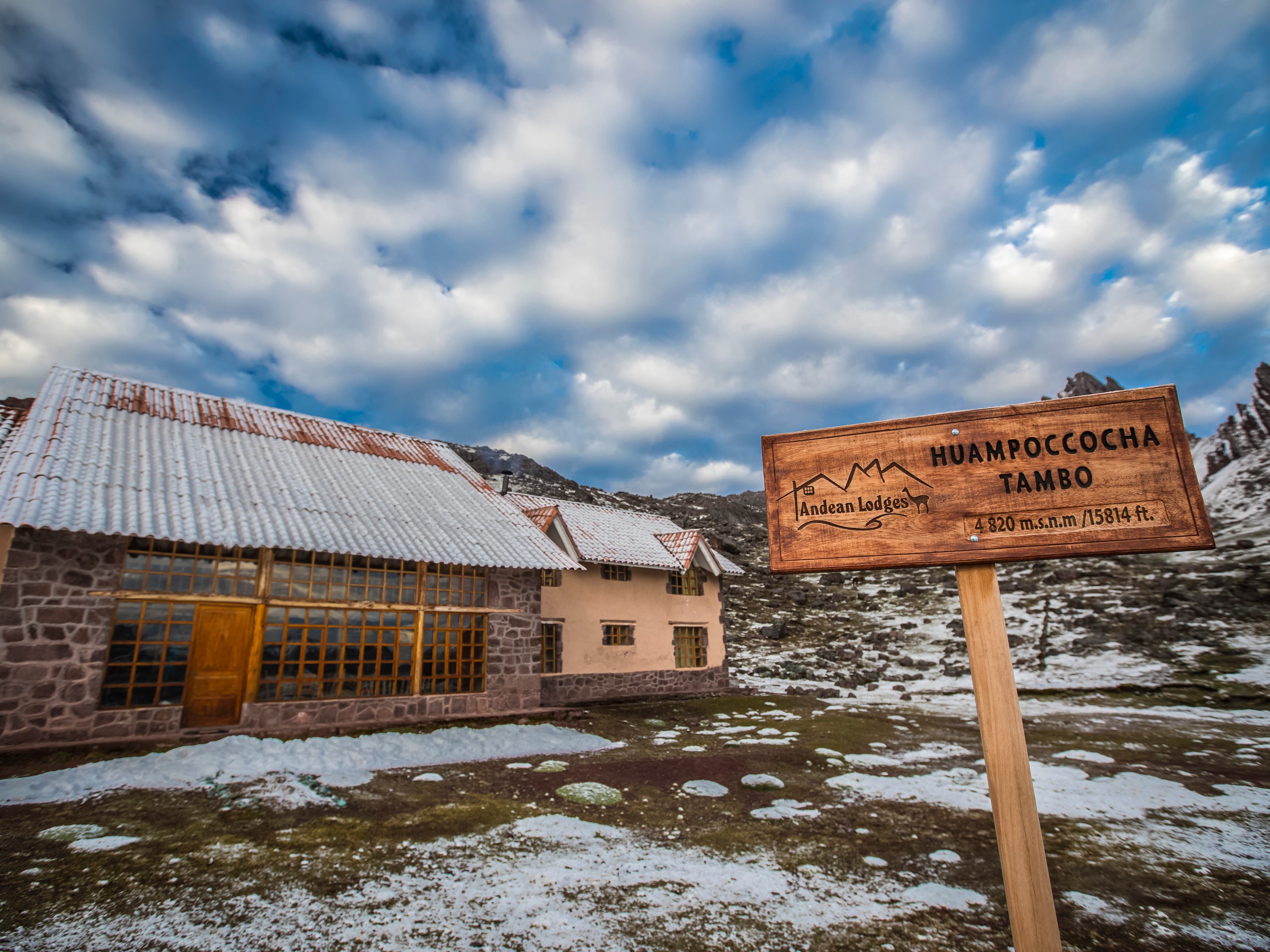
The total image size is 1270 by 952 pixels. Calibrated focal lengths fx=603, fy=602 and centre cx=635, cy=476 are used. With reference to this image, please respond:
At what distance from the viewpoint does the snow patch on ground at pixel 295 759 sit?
745 cm

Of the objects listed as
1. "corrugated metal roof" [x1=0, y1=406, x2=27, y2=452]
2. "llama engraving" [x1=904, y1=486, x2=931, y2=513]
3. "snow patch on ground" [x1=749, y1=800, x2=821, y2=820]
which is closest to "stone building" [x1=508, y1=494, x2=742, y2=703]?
"snow patch on ground" [x1=749, y1=800, x2=821, y2=820]

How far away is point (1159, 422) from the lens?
3.08m

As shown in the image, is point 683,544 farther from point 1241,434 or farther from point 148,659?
point 1241,434

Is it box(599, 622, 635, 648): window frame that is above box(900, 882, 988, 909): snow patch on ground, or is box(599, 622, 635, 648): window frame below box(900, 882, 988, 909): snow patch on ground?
above

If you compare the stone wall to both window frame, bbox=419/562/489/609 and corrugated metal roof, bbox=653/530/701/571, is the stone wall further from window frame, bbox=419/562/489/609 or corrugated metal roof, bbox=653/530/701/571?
corrugated metal roof, bbox=653/530/701/571

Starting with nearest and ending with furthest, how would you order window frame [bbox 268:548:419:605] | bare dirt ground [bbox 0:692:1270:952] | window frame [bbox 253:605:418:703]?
1. bare dirt ground [bbox 0:692:1270:952]
2. window frame [bbox 253:605:418:703]
3. window frame [bbox 268:548:419:605]

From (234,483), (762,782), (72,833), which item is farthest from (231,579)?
(762,782)

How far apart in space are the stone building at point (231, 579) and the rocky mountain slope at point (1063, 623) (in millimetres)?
7415

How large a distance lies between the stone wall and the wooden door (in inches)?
19.6

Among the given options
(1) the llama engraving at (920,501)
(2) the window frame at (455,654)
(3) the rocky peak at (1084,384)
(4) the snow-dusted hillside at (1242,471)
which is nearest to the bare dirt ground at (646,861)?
(1) the llama engraving at (920,501)

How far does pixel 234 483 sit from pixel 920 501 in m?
12.7

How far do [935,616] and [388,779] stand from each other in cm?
2730

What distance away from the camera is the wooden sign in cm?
299

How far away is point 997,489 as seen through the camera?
125 inches
